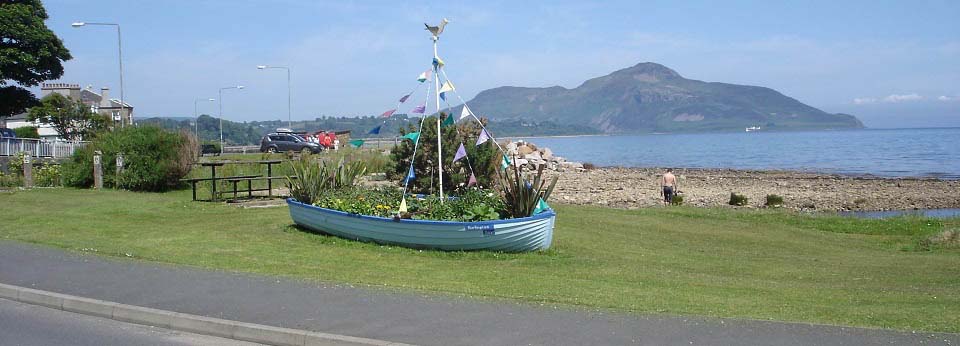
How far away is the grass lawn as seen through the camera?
34.8ft

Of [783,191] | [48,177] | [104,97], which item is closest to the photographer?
[48,177]

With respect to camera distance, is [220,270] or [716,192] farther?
[716,192]

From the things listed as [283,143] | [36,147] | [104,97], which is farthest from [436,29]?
[104,97]

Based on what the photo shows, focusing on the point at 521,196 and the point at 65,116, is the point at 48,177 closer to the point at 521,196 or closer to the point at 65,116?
the point at 521,196

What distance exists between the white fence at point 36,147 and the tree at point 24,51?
4.95 m

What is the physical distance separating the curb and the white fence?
1194 inches

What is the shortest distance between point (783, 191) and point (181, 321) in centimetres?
3927

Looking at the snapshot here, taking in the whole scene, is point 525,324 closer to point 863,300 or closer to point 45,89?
point 863,300

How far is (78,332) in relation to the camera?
8945 mm

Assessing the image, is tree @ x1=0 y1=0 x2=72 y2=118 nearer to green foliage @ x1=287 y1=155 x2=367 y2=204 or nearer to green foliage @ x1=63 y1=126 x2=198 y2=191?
green foliage @ x1=63 y1=126 x2=198 y2=191

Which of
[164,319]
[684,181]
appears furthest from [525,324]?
[684,181]

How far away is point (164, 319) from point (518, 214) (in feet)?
24.9

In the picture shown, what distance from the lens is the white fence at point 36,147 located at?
38.4 m

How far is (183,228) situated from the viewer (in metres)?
18.2
